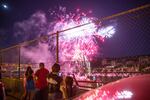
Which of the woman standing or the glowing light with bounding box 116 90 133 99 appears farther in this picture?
the woman standing

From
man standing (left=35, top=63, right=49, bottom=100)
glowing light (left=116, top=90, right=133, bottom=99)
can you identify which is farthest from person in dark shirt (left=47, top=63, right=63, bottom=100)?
glowing light (left=116, top=90, right=133, bottom=99)

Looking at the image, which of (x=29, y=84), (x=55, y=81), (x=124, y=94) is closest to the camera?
(x=124, y=94)

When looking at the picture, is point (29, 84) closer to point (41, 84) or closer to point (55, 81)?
point (41, 84)

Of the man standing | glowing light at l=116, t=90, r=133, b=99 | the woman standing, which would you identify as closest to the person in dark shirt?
the man standing

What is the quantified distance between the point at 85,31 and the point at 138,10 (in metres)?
1.89

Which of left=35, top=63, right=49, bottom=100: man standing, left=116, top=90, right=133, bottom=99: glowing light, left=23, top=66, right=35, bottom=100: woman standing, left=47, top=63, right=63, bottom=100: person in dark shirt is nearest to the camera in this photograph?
left=116, top=90, right=133, bottom=99: glowing light

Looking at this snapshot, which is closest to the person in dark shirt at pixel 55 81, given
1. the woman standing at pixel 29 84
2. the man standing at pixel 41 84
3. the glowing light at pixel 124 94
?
the man standing at pixel 41 84

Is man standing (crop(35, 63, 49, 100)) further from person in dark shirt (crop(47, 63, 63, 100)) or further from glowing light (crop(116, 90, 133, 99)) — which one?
glowing light (crop(116, 90, 133, 99))

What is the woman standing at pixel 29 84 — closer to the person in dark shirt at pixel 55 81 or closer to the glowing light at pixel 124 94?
the person in dark shirt at pixel 55 81

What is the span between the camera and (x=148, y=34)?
18.2 ft

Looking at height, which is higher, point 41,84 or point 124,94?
point 124,94

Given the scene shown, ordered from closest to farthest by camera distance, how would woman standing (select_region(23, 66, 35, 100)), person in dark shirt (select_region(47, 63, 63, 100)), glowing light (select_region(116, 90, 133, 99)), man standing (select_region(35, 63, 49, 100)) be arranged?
1. glowing light (select_region(116, 90, 133, 99))
2. person in dark shirt (select_region(47, 63, 63, 100))
3. man standing (select_region(35, 63, 49, 100))
4. woman standing (select_region(23, 66, 35, 100))

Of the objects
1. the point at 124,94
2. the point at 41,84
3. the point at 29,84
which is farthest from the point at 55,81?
the point at 124,94

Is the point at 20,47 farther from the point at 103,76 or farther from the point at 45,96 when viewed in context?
the point at 103,76
